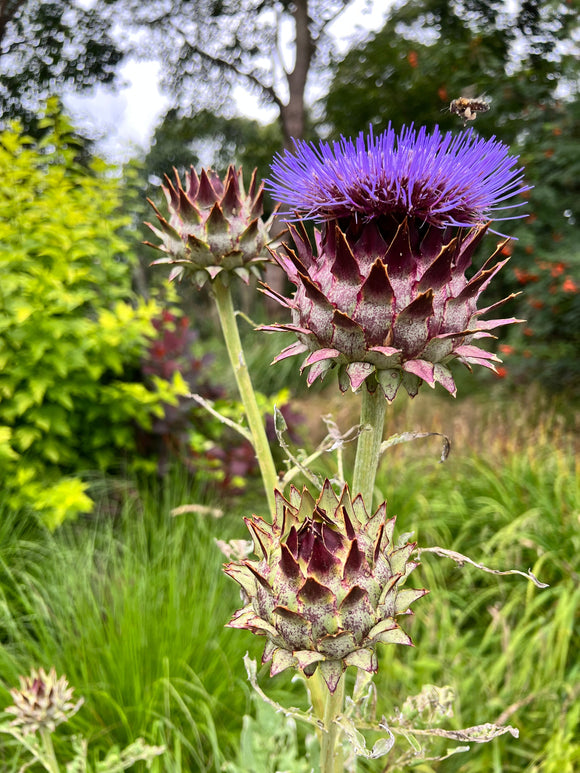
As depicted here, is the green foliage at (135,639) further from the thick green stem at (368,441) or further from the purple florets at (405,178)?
the purple florets at (405,178)

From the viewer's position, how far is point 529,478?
2861mm

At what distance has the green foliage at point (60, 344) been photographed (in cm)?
244

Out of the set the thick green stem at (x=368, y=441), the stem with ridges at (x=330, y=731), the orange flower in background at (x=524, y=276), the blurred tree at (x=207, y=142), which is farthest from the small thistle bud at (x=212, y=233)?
the blurred tree at (x=207, y=142)

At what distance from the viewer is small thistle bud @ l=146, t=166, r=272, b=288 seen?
3.82ft

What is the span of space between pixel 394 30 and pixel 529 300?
5032 millimetres

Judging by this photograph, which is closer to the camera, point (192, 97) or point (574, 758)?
point (574, 758)

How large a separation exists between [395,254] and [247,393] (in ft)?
1.38

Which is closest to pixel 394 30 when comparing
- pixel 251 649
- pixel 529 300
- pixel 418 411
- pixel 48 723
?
pixel 529 300

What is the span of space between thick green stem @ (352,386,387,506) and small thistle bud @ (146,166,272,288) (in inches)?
15.9

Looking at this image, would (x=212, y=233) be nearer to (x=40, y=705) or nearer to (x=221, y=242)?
(x=221, y=242)

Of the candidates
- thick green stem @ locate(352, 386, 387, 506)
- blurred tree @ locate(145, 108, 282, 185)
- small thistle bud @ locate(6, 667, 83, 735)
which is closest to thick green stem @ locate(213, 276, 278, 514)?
thick green stem @ locate(352, 386, 387, 506)

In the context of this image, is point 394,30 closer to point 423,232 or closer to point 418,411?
point 418,411

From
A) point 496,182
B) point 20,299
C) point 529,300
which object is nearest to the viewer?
point 496,182

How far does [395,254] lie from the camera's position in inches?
33.6
